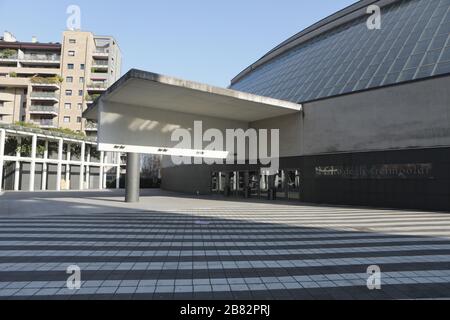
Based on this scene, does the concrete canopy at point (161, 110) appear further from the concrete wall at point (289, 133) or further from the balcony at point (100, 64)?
the balcony at point (100, 64)

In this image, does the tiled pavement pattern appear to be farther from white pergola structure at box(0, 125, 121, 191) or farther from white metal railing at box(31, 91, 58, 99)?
white metal railing at box(31, 91, 58, 99)

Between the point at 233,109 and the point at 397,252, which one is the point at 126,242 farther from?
the point at 233,109

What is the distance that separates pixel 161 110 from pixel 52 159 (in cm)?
3122

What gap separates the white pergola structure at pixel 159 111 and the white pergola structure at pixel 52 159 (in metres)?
20.7

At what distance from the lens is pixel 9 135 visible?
153 feet

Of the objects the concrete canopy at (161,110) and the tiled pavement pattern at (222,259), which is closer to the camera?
the tiled pavement pattern at (222,259)

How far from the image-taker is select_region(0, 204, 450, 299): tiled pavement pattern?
18.9 feet

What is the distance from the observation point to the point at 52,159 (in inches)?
1983

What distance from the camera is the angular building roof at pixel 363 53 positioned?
22.6 metres

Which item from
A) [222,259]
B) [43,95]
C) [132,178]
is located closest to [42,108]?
[43,95]

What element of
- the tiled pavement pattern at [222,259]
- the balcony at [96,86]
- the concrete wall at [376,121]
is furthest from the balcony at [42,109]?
the tiled pavement pattern at [222,259]

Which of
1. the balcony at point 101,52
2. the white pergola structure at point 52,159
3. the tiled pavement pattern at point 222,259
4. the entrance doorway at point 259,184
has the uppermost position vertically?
the balcony at point 101,52

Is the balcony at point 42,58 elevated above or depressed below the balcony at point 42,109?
above

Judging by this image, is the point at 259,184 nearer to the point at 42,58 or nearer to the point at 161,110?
the point at 161,110
